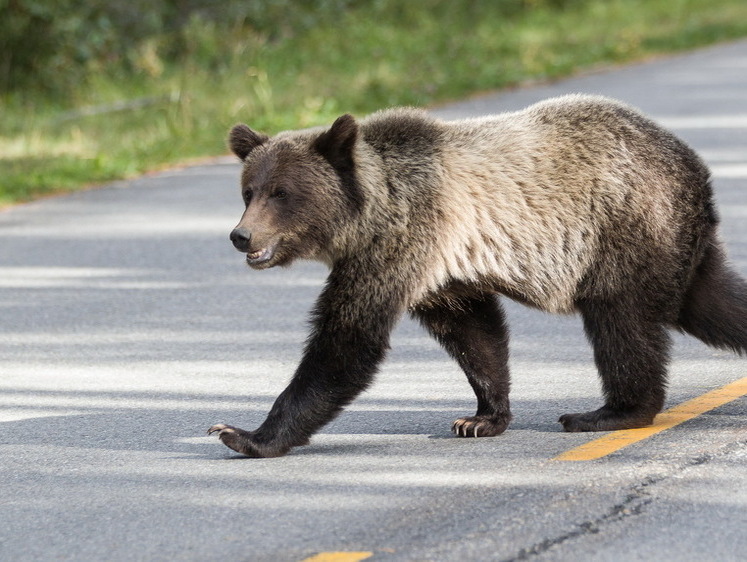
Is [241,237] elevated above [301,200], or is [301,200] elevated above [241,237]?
[301,200]

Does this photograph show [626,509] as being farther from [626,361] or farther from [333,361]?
[333,361]

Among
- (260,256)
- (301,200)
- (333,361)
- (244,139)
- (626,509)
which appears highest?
(244,139)

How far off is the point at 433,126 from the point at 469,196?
384 mm

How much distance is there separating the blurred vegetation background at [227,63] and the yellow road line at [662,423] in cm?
868

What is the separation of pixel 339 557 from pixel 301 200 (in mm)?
1818

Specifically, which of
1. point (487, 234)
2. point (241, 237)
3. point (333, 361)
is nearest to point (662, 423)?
point (487, 234)

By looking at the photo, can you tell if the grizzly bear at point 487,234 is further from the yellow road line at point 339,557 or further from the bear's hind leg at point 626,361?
the yellow road line at point 339,557

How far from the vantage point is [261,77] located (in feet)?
63.1

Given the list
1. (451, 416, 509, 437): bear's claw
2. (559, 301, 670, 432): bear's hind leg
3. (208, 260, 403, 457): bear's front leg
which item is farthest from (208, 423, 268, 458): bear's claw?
(559, 301, 670, 432): bear's hind leg

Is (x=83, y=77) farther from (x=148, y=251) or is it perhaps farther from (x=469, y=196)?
(x=469, y=196)

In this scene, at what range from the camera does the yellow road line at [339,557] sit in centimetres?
481

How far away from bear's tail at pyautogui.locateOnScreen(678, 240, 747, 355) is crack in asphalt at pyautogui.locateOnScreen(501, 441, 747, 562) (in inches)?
25.8

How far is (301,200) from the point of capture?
→ 20.1 ft

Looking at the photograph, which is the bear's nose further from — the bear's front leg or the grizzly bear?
the bear's front leg
